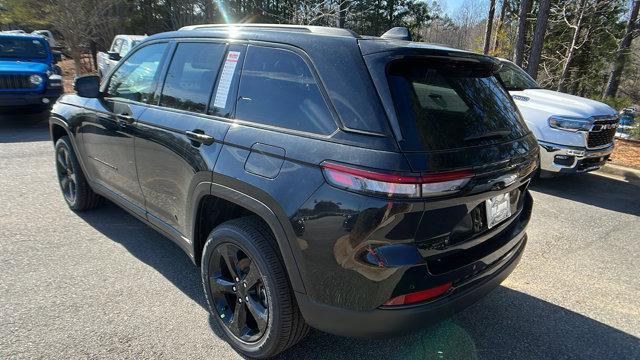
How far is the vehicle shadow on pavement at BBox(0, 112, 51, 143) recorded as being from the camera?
817 cm

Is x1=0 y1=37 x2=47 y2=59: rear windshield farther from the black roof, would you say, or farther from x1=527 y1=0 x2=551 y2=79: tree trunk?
x1=527 y1=0 x2=551 y2=79: tree trunk

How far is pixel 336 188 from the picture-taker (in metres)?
1.94

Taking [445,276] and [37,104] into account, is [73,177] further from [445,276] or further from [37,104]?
[37,104]

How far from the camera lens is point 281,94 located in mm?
2314

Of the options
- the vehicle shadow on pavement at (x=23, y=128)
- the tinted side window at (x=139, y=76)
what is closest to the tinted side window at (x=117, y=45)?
the vehicle shadow on pavement at (x=23, y=128)

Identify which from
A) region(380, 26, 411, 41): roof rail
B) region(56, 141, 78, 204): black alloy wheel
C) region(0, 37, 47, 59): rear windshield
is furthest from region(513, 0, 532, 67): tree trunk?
region(0, 37, 47, 59): rear windshield

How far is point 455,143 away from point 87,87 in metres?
3.21

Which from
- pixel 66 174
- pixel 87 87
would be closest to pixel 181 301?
pixel 87 87

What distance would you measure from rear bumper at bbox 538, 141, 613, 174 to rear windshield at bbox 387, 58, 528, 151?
12.9 feet

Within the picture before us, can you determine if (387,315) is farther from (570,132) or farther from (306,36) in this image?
(570,132)

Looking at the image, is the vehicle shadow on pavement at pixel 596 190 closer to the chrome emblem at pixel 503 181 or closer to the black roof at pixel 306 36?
the chrome emblem at pixel 503 181

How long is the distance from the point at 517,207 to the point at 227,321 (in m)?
1.92

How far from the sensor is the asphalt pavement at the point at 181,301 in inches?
102

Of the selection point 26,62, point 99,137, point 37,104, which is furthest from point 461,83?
point 26,62
